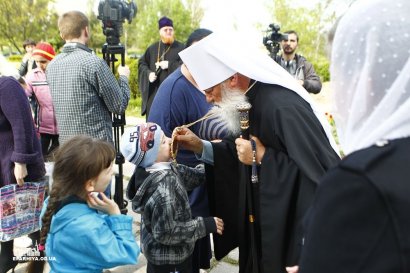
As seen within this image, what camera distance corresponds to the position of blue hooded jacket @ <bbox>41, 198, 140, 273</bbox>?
5.69ft

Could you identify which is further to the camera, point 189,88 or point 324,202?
point 189,88

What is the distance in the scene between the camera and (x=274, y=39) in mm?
5422

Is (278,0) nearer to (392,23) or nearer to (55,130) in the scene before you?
(55,130)

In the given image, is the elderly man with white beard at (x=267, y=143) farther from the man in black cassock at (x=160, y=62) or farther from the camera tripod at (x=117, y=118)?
the man in black cassock at (x=160, y=62)

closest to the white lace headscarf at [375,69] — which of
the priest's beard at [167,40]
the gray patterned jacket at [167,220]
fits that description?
the gray patterned jacket at [167,220]

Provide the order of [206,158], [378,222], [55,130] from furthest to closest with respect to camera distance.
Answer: [55,130] < [206,158] < [378,222]

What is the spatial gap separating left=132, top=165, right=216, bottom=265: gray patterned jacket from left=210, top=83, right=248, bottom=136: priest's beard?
1.43ft

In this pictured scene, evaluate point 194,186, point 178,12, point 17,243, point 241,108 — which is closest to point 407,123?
point 241,108

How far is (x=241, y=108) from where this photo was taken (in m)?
1.87

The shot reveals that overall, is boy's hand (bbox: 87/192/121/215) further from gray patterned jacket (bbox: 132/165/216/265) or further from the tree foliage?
the tree foliage

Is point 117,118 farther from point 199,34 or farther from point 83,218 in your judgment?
point 83,218

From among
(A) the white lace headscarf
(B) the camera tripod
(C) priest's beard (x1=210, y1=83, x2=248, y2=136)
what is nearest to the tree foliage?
(B) the camera tripod

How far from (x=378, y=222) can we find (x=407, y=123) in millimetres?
226

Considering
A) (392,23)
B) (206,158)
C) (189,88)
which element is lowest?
(206,158)
